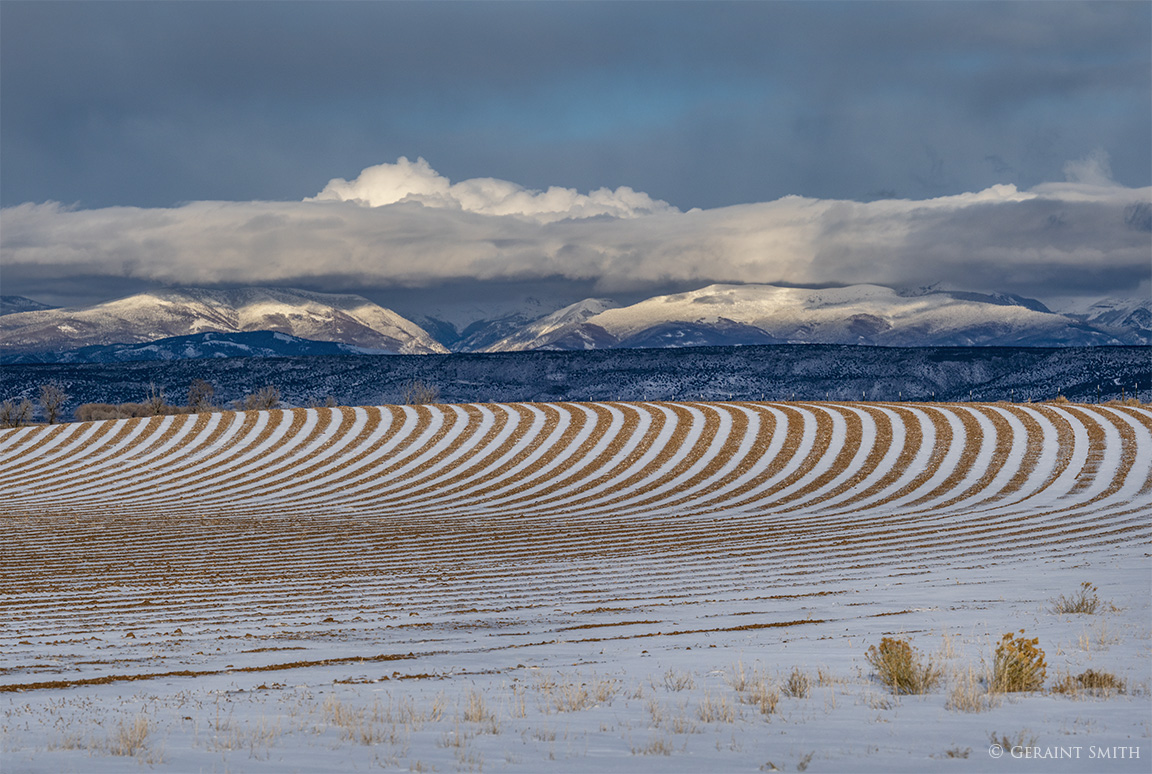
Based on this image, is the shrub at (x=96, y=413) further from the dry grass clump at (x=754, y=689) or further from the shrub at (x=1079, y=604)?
the dry grass clump at (x=754, y=689)

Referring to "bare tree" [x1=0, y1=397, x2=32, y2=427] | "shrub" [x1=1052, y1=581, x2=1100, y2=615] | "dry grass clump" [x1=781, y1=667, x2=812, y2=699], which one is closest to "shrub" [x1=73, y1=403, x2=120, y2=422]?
"bare tree" [x1=0, y1=397, x2=32, y2=427]

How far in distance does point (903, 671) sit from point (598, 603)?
7.85m

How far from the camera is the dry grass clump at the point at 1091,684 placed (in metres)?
9.30

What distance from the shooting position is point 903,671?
31.3 ft

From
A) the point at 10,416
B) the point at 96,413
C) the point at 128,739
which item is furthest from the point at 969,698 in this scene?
the point at 10,416

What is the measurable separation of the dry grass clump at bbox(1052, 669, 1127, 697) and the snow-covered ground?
10 centimetres

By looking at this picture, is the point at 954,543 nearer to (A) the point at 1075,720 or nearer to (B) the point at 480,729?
(A) the point at 1075,720

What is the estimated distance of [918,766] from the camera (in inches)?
290

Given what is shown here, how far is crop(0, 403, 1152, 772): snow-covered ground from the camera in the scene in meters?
8.08

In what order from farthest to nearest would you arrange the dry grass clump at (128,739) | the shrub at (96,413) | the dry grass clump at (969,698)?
the shrub at (96,413)
the dry grass clump at (969,698)
the dry grass clump at (128,739)

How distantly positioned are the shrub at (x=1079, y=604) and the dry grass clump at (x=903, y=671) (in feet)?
15.5

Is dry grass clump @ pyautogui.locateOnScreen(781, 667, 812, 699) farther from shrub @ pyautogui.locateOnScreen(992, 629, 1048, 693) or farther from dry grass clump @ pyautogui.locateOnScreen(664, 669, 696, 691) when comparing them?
shrub @ pyautogui.locateOnScreen(992, 629, 1048, 693)

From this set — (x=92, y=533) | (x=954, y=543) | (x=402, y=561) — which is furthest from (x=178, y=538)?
(x=954, y=543)

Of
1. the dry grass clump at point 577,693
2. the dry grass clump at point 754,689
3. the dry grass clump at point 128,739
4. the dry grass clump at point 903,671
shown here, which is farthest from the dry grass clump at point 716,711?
the dry grass clump at point 128,739
